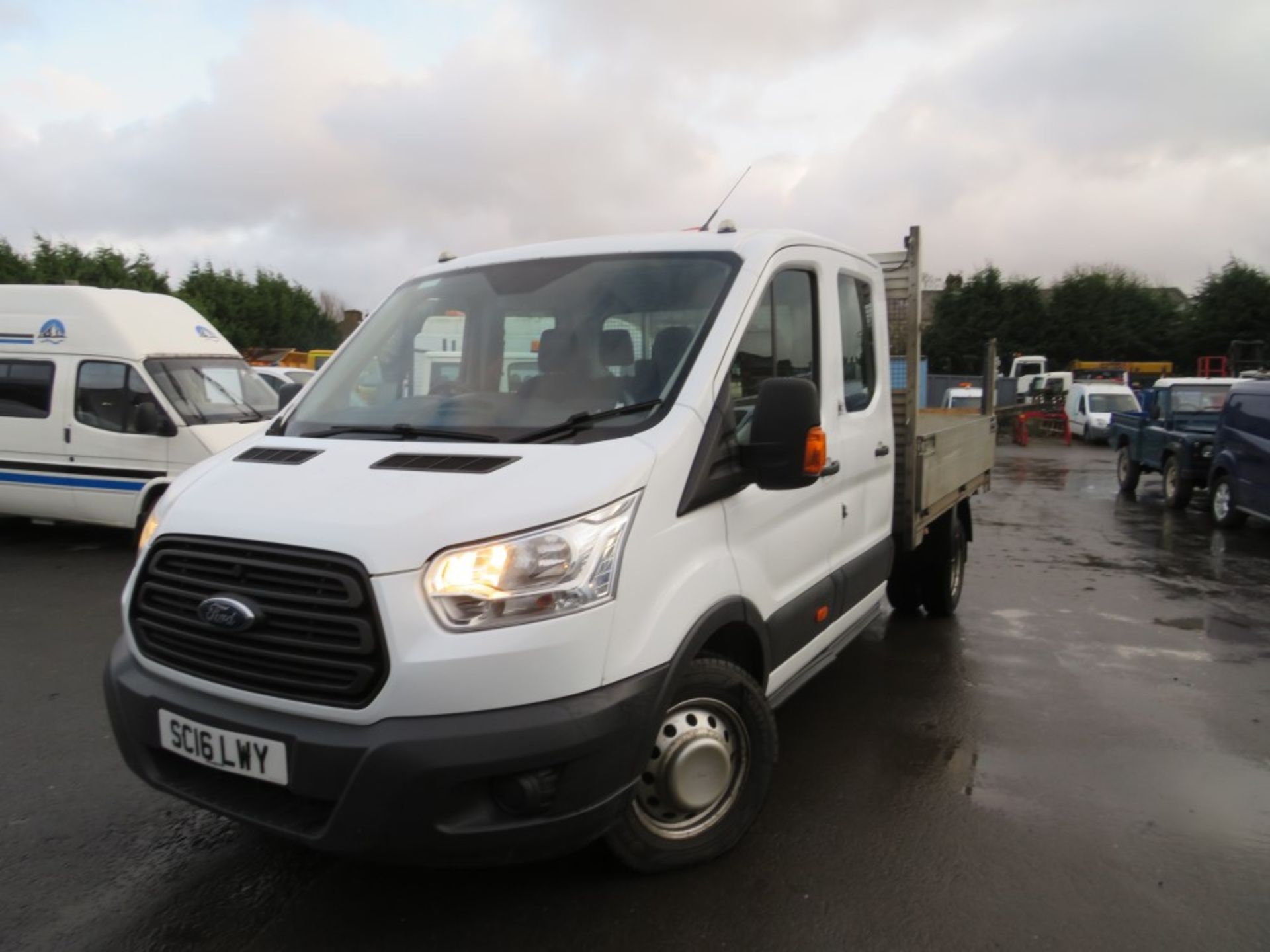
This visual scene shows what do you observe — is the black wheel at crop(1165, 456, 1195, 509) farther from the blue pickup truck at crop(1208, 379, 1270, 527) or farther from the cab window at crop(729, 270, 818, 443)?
the cab window at crop(729, 270, 818, 443)

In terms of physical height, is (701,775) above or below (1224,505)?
above

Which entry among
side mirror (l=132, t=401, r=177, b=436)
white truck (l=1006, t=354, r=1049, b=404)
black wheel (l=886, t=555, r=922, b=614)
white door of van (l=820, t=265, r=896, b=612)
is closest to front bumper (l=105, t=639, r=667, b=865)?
white door of van (l=820, t=265, r=896, b=612)

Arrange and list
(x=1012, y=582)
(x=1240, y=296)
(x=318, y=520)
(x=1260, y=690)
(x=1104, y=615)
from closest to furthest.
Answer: (x=318, y=520) → (x=1260, y=690) → (x=1104, y=615) → (x=1012, y=582) → (x=1240, y=296)

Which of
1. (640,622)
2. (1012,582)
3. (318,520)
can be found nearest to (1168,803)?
(640,622)

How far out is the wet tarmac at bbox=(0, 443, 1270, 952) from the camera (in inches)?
109

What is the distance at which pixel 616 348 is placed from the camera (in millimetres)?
3221

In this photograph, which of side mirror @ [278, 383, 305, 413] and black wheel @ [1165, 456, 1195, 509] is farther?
black wheel @ [1165, 456, 1195, 509]

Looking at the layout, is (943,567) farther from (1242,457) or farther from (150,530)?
(1242,457)

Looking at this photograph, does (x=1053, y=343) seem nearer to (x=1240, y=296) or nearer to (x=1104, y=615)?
(x=1240, y=296)

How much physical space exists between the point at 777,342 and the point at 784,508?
65 cm

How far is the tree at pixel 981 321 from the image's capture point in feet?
155

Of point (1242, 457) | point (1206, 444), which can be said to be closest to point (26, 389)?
point (1242, 457)

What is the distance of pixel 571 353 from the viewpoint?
10.7 ft

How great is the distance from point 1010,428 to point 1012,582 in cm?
2290
